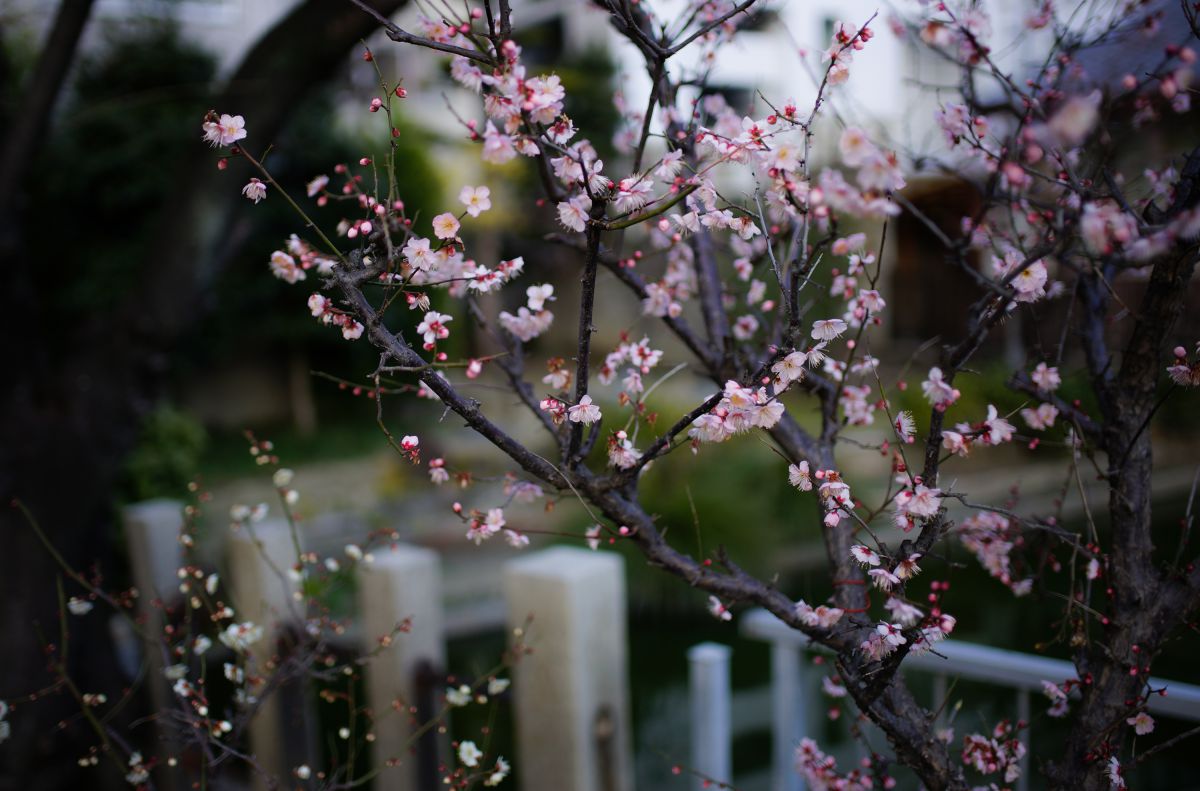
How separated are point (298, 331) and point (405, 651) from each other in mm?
6728

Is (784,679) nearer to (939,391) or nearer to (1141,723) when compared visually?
(1141,723)

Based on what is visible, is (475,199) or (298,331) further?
(298,331)

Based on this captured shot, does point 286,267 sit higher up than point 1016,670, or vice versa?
point 286,267

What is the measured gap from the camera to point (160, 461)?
5449mm

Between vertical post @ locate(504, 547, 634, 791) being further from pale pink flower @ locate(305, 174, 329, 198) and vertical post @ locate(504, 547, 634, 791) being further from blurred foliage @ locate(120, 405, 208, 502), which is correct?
blurred foliage @ locate(120, 405, 208, 502)

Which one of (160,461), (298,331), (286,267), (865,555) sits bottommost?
(160,461)

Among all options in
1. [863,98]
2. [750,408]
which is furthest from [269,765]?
[863,98]

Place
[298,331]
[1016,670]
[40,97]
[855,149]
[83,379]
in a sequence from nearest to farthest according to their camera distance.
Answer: [855,149], [1016,670], [40,97], [83,379], [298,331]

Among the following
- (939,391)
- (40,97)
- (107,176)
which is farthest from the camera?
(107,176)

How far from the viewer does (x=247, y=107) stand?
92.4 inches

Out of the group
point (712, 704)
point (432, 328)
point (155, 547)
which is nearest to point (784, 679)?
point (712, 704)

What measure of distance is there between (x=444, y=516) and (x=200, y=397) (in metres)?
4.30

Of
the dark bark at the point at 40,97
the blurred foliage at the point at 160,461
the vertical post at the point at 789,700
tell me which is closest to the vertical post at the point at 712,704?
the vertical post at the point at 789,700

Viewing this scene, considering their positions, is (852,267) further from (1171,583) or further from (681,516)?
(681,516)
